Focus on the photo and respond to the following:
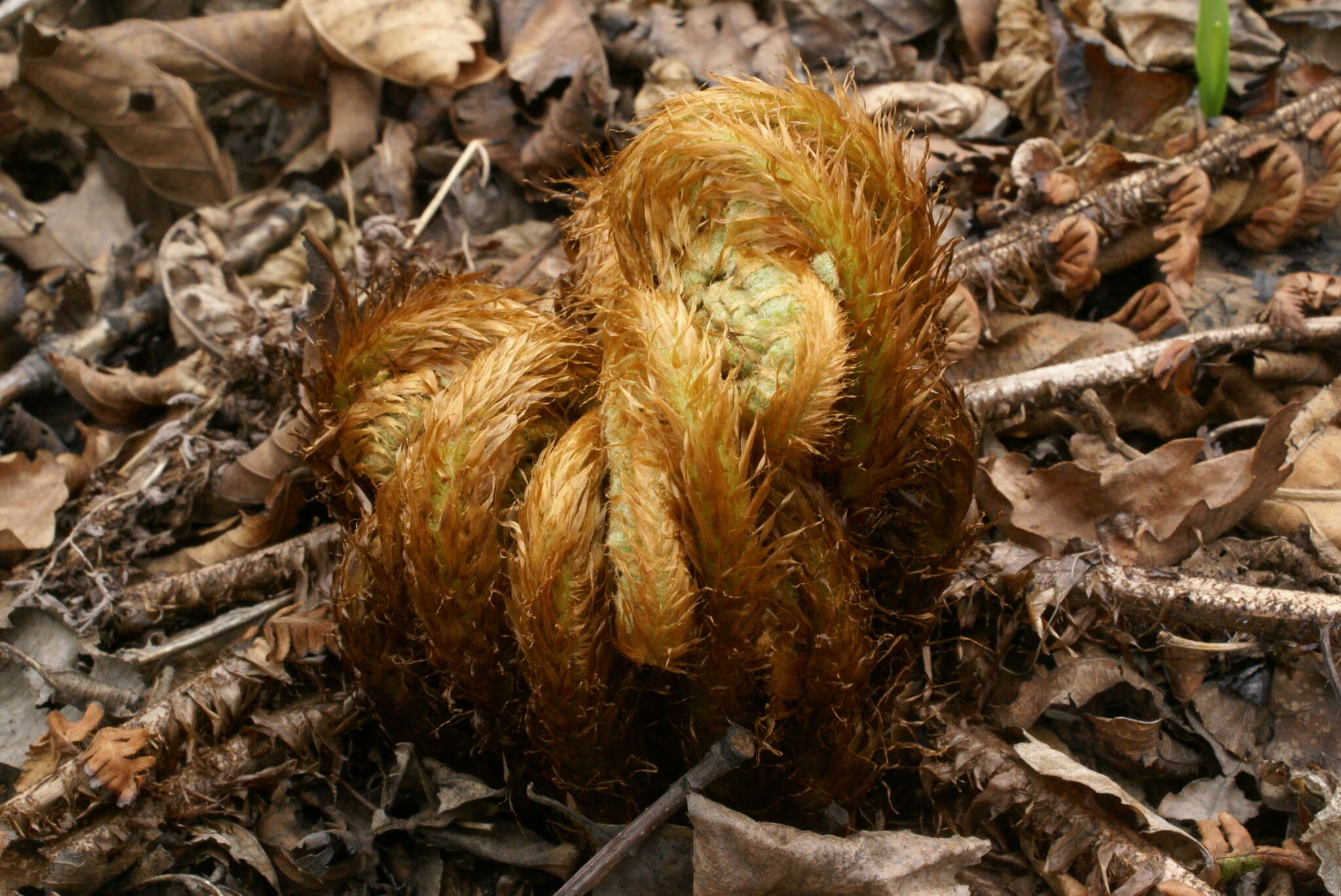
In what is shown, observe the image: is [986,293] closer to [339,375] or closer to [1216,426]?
[1216,426]

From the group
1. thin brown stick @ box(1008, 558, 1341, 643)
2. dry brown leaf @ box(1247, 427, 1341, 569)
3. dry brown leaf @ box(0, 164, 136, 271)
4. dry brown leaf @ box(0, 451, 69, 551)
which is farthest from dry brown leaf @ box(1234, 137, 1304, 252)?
dry brown leaf @ box(0, 164, 136, 271)

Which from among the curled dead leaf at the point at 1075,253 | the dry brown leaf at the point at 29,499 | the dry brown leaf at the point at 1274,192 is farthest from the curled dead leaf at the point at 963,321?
the dry brown leaf at the point at 29,499

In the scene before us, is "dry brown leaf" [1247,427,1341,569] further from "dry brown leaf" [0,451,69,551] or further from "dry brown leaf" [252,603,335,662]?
"dry brown leaf" [0,451,69,551]

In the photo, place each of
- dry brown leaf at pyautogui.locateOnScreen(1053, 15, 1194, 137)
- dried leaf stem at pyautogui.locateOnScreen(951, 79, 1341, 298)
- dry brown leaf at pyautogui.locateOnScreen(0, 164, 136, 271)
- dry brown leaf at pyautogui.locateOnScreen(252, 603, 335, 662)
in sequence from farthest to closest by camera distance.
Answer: dry brown leaf at pyautogui.locateOnScreen(0, 164, 136, 271)
dry brown leaf at pyautogui.locateOnScreen(1053, 15, 1194, 137)
dried leaf stem at pyautogui.locateOnScreen(951, 79, 1341, 298)
dry brown leaf at pyautogui.locateOnScreen(252, 603, 335, 662)

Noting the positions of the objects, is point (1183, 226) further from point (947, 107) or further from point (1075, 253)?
point (947, 107)

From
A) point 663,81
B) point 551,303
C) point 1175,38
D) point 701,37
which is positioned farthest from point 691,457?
point 1175,38

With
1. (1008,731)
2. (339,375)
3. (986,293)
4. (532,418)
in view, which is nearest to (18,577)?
(339,375)
